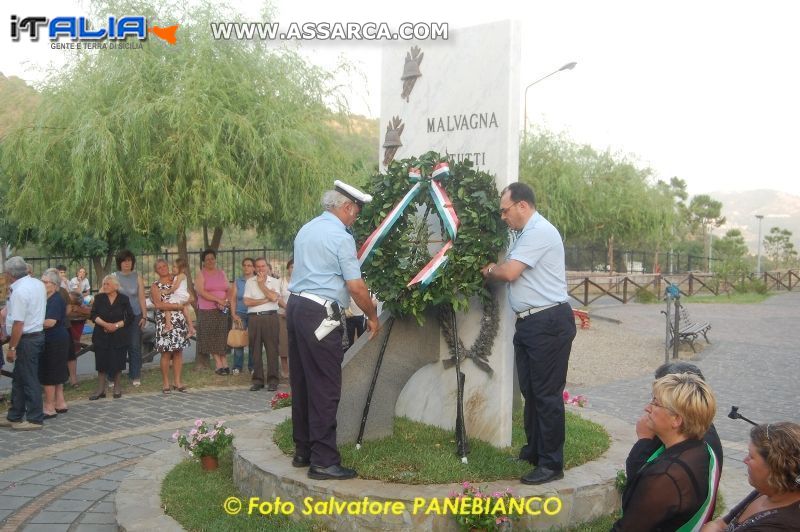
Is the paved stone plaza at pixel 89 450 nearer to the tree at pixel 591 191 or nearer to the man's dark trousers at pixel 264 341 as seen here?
the man's dark trousers at pixel 264 341

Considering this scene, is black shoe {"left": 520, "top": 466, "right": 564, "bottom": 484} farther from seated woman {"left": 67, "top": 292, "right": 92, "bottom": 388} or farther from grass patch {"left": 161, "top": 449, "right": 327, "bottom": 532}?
seated woman {"left": 67, "top": 292, "right": 92, "bottom": 388}

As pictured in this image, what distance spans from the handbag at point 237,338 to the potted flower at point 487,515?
21.6 ft

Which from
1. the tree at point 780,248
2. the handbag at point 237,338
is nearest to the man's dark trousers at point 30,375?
the handbag at point 237,338

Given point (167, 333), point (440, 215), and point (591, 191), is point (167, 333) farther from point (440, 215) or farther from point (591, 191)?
point (591, 191)

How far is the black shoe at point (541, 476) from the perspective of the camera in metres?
5.04

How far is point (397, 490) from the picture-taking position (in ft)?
16.0

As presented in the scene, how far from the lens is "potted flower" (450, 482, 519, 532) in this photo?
14.8 feet

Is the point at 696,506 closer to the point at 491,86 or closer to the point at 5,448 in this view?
the point at 491,86

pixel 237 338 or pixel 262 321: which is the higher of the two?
Answer: pixel 262 321

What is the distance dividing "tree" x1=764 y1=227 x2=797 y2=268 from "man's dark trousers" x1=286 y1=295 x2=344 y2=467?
50762 millimetres

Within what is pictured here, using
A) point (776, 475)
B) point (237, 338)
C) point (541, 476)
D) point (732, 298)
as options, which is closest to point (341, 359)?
point (541, 476)

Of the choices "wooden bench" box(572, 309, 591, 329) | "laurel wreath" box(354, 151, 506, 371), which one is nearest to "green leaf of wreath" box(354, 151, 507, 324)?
"laurel wreath" box(354, 151, 506, 371)

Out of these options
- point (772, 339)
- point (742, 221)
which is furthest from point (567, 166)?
point (742, 221)

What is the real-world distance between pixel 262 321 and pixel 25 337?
3.20m
